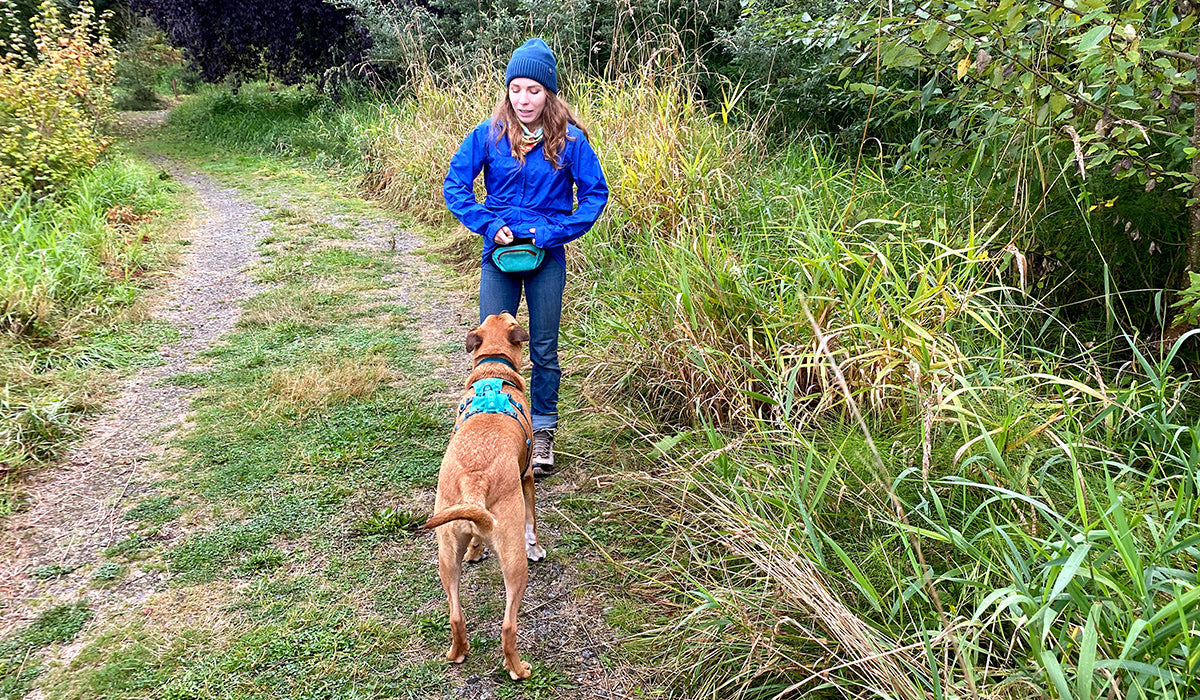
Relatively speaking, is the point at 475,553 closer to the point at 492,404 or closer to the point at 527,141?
the point at 492,404

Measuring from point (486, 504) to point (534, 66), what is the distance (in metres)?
2.09

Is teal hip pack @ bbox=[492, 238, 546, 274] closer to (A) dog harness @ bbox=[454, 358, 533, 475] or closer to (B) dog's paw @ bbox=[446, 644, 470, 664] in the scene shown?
(A) dog harness @ bbox=[454, 358, 533, 475]

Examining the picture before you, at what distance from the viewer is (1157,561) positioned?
1.87 meters

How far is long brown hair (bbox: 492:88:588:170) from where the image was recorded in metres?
3.53

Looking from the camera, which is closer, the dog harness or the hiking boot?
the dog harness

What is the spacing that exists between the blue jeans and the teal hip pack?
10cm

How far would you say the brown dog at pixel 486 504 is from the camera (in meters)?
2.41

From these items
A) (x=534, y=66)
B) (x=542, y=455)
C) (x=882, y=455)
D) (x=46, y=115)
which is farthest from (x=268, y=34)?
(x=882, y=455)

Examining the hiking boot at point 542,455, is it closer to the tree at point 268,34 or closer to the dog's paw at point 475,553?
the dog's paw at point 475,553

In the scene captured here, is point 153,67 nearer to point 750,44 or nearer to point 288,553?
point 750,44

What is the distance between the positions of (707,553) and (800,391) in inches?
37.2

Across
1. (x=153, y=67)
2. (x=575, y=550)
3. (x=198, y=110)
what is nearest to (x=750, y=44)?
(x=575, y=550)

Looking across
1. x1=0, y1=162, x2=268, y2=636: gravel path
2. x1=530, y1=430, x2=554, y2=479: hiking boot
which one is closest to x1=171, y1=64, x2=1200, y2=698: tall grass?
x1=530, y1=430, x2=554, y2=479: hiking boot

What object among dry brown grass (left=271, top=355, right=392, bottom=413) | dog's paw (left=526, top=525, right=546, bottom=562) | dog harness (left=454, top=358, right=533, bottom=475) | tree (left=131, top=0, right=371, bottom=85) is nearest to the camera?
dog harness (left=454, top=358, right=533, bottom=475)
